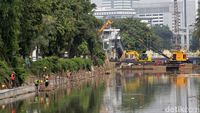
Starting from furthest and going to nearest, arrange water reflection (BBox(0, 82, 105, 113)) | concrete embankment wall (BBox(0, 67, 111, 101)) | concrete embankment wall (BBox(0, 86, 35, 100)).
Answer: concrete embankment wall (BBox(0, 67, 111, 101)) < concrete embankment wall (BBox(0, 86, 35, 100)) < water reflection (BBox(0, 82, 105, 113))

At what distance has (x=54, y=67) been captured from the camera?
6600 centimetres

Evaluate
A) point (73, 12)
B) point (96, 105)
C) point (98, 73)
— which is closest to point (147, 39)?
point (98, 73)

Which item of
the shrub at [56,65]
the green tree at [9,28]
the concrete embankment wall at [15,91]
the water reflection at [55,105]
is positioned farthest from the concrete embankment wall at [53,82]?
the green tree at [9,28]

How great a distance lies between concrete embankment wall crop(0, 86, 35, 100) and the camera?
44.7m

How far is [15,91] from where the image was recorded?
48.1 m

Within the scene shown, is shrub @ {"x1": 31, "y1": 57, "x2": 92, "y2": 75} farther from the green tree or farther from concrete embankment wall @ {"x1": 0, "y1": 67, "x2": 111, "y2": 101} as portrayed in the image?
the green tree

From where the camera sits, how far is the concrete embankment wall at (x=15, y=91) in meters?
44.7

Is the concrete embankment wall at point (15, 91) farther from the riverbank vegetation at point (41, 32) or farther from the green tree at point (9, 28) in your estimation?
the green tree at point (9, 28)

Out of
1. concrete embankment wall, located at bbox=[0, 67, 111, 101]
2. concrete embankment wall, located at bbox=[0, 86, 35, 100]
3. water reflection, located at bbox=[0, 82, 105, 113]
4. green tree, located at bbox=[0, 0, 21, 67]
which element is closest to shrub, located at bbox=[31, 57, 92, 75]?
concrete embankment wall, located at bbox=[0, 67, 111, 101]

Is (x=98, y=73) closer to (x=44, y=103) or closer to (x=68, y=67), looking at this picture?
(x=68, y=67)

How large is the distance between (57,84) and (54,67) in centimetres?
322

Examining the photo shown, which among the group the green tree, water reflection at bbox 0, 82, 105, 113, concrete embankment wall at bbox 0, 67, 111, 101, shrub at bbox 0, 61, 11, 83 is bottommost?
water reflection at bbox 0, 82, 105, 113

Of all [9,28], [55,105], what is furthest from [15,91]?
[55,105]

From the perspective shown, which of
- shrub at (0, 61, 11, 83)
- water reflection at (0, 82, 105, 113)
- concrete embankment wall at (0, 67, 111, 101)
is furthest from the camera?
shrub at (0, 61, 11, 83)
